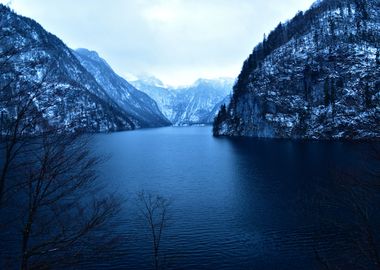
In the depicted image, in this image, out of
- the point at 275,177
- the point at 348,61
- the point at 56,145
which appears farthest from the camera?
the point at 348,61

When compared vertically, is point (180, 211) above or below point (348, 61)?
below

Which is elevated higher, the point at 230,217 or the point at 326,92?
the point at 326,92

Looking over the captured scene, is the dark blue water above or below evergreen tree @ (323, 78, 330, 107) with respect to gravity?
below

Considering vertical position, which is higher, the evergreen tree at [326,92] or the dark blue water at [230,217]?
the evergreen tree at [326,92]

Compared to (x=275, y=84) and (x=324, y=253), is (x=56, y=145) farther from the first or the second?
(x=275, y=84)

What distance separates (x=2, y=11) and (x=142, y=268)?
27630 mm

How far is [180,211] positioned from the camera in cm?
4728

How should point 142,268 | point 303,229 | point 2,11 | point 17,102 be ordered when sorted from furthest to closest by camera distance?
point 303,229 → point 142,268 → point 17,102 → point 2,11

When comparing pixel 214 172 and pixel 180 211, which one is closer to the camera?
pixel 180 211

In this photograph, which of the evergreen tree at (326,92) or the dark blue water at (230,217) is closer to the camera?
the dark blue water at (230,217)

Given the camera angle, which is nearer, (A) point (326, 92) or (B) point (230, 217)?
(B) point (230, 217)

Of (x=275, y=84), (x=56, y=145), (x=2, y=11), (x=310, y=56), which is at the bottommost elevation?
(x=56, y=145)

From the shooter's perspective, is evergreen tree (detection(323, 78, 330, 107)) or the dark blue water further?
evergreen tree (detection(323, 78, 330, 107))

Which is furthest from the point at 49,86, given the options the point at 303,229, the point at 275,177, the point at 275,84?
the point at 275,84
